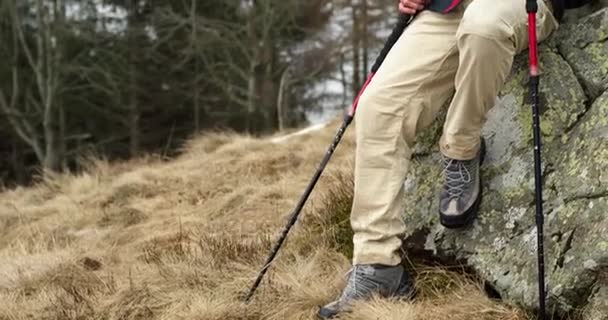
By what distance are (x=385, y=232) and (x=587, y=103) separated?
0.96m

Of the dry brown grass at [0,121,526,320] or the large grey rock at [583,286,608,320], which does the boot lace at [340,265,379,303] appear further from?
the large grey rock at [583,286,608,320]

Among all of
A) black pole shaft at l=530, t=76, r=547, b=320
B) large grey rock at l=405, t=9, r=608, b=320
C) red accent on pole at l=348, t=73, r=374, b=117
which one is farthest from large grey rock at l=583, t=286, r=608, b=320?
red accent on pole at l=348, t=73, r=374, b=117

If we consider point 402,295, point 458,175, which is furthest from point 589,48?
point 402,295

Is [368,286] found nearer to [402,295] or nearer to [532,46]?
[402,295]

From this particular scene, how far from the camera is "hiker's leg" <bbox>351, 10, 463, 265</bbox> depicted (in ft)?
9.10

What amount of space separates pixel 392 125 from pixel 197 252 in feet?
4.93

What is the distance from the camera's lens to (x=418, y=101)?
285 cm

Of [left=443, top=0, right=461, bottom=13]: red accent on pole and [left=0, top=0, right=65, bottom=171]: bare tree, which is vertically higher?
[left=443, top=0, right=461, bottom=13]: red accent on pole

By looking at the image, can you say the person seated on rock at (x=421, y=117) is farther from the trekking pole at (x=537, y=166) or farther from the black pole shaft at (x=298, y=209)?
the black pole shaft at (x=298, y=209)

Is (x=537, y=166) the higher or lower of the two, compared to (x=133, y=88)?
higher

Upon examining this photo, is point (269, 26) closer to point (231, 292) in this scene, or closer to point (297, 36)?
point (297, 36)

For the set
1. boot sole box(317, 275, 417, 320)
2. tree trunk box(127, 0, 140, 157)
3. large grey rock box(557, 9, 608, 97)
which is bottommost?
tree trunk box(127, 0, 140, 157)

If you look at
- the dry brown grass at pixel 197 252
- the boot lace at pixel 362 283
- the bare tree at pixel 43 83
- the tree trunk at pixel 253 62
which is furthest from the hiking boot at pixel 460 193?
the bare tree at pixel 43 83

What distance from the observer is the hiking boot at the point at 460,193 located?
9.46 feet
